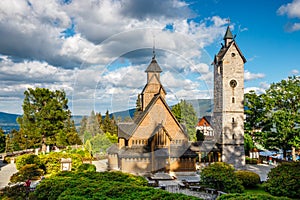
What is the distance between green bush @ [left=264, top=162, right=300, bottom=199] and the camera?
54.5ft

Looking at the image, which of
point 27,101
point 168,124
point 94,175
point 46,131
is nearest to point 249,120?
point 168,124

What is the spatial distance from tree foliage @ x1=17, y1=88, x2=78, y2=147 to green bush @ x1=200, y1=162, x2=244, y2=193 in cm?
2834

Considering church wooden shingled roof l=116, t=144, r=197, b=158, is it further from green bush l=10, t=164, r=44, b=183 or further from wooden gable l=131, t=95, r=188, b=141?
green bush l=10, t=164, r=44, b=183

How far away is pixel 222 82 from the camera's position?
3066 cm

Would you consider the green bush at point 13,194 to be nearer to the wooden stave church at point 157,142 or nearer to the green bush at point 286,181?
the wooden stave church at point 157,142

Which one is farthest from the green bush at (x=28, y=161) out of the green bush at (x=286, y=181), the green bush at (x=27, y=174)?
the green bush at (x=286, y=181)

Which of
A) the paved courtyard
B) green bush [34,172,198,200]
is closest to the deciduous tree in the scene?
the paved courtyard

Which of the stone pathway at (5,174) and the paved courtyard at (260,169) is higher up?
the paved courtyard at (260,169)

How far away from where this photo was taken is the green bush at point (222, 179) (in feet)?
58.6

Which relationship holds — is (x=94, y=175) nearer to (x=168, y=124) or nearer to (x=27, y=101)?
(x=168, y=124)

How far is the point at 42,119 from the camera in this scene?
39594mm

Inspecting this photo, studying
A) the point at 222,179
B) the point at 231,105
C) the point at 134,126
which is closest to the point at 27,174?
the point at 134,126

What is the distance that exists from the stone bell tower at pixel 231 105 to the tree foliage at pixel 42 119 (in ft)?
79.6

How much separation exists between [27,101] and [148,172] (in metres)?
24.0
